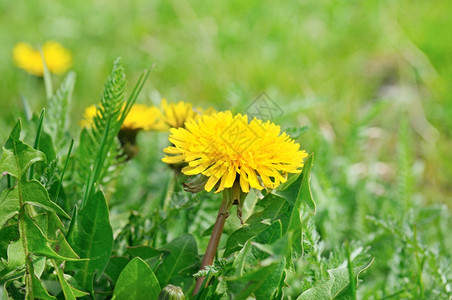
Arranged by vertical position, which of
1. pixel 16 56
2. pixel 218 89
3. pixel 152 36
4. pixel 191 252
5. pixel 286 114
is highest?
pixel 152 36

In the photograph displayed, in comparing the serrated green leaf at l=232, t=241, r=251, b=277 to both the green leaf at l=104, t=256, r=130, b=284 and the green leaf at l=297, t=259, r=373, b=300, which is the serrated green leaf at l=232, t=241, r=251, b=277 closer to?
the green leaf at l=297, t=259, r=373, b=300

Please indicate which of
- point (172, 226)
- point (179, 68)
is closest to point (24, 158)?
point (172, 226)

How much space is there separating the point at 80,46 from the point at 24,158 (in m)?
2.34

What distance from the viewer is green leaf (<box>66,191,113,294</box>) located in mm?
1131

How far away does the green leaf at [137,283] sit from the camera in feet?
3.41

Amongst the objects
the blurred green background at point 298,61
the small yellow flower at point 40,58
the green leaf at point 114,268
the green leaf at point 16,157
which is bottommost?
the green leaf at point 114,268

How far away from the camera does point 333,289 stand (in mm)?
1095

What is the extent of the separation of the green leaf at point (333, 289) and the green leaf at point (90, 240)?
1.38ft

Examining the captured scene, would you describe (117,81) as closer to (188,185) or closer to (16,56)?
(188,185)

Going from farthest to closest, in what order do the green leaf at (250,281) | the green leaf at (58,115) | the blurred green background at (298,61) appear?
the blurred green background at (298,61) < the green leaf at (58,115) < the green leaf at (250,281)

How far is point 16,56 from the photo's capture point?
2.64m

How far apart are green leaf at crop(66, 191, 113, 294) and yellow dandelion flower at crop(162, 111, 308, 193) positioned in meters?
0.24

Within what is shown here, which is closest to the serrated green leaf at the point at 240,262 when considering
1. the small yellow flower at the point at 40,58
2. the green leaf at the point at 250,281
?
the green leaf at the point at 250,281

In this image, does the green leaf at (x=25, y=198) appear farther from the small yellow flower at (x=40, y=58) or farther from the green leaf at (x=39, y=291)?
the small yellow flower at (x=40, y=58)
